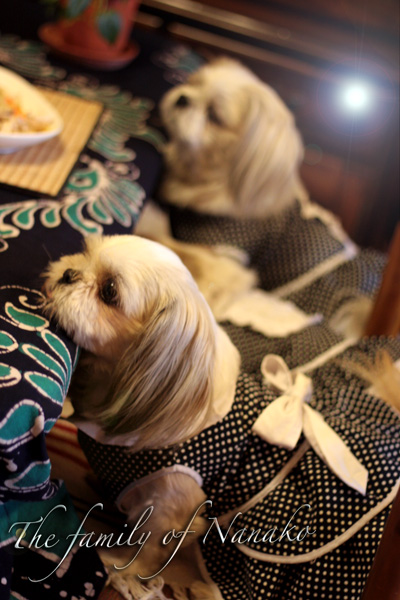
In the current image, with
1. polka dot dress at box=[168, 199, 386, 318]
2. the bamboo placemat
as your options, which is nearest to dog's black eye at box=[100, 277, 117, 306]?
the bamboo placemat

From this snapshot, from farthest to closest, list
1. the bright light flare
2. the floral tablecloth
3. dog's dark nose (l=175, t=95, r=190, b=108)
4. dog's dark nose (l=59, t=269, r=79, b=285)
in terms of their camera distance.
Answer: the bright light flare, dog's dark nose (l=175, t=95, r=190, b=108), dog's dark nose (l=59, t=269, r=79, b=285), the floral tablecloth

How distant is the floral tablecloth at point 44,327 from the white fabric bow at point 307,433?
0.43m

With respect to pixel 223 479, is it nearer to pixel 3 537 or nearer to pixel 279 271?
pixel 3 537

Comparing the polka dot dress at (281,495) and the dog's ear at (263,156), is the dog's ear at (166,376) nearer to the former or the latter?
the polka dot dress at (281,495)

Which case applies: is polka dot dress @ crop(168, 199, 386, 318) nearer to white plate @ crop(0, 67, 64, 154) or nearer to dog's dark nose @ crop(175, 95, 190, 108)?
dog's dark nose @ crop(175, 95, 190, 108)

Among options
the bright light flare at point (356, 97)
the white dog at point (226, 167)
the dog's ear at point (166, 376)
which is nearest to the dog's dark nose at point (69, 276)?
the dog's ear at point (166, 376)

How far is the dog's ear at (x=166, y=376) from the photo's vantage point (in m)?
1.12

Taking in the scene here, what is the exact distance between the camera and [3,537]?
1.03 metres

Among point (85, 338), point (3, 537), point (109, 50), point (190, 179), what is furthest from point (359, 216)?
point (3, 537)

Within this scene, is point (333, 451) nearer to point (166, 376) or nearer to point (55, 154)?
point (166, 376)

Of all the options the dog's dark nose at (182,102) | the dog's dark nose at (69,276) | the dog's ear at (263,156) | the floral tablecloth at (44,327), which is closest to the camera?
the floral tablecloth at (44,327)

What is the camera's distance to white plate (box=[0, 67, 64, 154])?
4.41 feet

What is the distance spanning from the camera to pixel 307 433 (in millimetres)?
1313

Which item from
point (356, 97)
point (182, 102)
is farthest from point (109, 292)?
point (356, 97)
